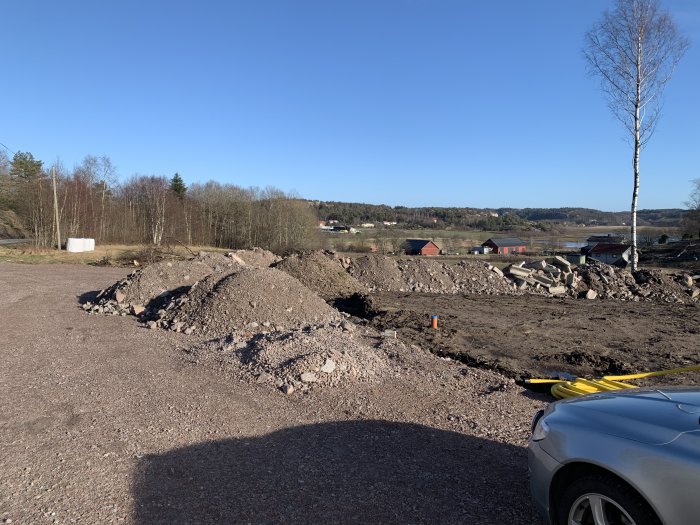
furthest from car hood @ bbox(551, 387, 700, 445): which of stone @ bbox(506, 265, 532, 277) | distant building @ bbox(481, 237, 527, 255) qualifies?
distant building @ bbox(481, 237, 527, 255)

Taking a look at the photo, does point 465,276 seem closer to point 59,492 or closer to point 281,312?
point 281,312

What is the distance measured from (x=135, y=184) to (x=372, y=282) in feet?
131

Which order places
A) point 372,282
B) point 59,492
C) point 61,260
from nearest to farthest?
1. point 59,492
2. point 372,282
3. point 61,260

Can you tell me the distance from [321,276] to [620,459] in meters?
14.9

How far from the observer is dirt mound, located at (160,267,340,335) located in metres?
10.0

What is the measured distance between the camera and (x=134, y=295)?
12.9 metres

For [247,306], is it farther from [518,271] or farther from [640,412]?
[518,271]

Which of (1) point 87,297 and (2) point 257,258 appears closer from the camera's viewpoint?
(1) point 87,297

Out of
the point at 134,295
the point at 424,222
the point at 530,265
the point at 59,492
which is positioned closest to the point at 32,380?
the point at 59,492

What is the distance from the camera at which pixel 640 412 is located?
9.82 ft

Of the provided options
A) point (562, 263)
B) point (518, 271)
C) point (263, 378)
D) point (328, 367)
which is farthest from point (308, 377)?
point (562, 263)

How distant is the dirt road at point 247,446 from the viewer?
3654 mm

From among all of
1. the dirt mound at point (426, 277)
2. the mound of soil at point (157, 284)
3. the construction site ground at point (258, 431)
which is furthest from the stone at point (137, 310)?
the dirt mound at point (426, 277)

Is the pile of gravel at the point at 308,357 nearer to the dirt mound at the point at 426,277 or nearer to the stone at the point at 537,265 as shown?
the dirt mound at the point at 426,277
